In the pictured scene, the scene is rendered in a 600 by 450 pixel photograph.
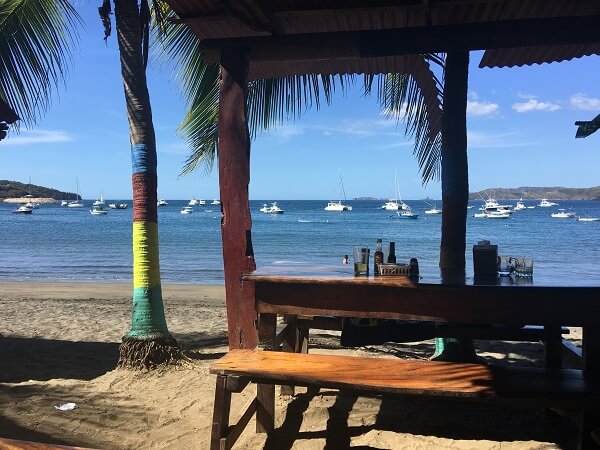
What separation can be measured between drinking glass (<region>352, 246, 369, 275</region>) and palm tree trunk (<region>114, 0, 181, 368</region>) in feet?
7.97

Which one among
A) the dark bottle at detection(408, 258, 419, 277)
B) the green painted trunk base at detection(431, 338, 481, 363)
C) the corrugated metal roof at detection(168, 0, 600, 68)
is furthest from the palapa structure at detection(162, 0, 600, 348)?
the green painted trunk base at detection(431, 338, 481, 363)

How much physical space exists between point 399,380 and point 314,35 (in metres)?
2.56

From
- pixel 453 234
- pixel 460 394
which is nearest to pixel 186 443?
pixel 460 394

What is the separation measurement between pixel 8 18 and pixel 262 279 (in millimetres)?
4736

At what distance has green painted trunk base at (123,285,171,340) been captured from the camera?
16.7ft

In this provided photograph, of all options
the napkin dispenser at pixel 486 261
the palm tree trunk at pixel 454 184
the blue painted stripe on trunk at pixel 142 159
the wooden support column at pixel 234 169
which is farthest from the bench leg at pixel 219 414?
the blue painted stripe on trunk at pixel 142 159

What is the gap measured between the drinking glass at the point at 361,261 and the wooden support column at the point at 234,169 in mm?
805

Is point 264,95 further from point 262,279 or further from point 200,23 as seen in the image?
point 262,279

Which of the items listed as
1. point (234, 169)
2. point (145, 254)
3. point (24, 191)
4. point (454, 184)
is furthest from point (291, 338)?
point (24, 191)

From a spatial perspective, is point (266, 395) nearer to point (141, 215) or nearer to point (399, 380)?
point (399, 380)

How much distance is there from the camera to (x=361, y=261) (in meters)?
3.65

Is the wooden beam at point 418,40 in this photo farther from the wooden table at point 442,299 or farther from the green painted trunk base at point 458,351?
the green painted trunk base at point 458,351

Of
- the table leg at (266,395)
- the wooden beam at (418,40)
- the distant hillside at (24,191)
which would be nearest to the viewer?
the wooden beam at (418,40)

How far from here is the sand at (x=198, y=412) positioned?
12.0 feet
